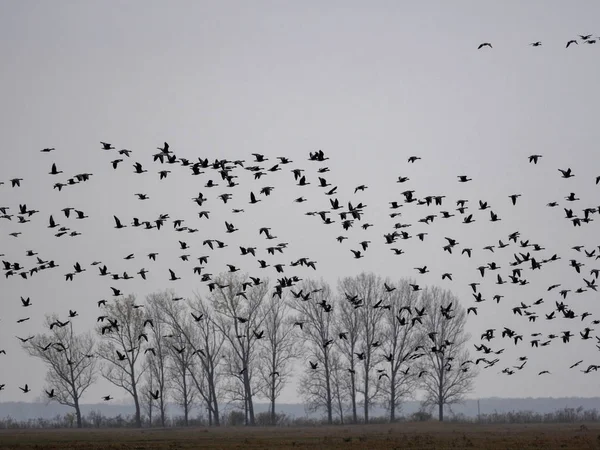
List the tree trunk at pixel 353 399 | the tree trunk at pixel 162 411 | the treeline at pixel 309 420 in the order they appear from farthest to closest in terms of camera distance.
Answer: the tree trunk at pixel 162 411, the tree trunk at pixel 353 399, the treeline at pixel 309 420

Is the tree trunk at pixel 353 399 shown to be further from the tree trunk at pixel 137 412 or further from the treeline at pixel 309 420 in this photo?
the tree trunk at pixel 137 412

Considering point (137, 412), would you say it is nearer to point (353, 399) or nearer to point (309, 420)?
point (309, 420)

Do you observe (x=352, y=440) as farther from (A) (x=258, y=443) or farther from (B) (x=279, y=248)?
(B) (x=279, y=248)

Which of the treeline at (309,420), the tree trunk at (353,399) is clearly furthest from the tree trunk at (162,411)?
the tree trunk at (353,399)

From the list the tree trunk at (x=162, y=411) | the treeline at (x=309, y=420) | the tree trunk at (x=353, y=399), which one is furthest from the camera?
the tree trunk at (x=162, y=411)

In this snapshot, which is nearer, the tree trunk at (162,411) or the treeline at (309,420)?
the treeline at (309,420)

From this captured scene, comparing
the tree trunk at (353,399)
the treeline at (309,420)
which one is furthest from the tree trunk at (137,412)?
the tree trunk at (353,399)

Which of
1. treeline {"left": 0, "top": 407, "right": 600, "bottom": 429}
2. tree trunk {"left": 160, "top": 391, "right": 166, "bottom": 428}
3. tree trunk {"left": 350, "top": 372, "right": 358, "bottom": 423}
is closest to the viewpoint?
treeline {"left": 0, "top": 407, "right": 600, "bottom": 429}

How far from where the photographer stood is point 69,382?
338ft

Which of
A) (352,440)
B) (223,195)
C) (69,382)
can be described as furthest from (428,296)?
(223,195)

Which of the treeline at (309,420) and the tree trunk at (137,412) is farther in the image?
the tree trunk at (137,412)

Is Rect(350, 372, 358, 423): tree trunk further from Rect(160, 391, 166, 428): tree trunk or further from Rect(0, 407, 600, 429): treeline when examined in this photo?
Rect(160, 391, 166, 428): tree trunk

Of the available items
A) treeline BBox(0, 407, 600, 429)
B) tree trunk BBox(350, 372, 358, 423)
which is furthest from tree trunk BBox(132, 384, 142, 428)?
tree trunk BBox(350, 372, 358, 423)

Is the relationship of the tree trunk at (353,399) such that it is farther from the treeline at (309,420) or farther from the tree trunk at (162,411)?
the tree trunk at (162,411)
